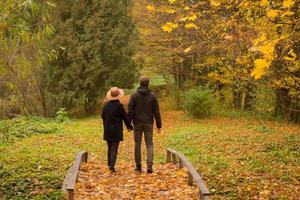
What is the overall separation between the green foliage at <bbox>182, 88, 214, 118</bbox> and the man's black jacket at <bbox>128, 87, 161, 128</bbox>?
1486cm

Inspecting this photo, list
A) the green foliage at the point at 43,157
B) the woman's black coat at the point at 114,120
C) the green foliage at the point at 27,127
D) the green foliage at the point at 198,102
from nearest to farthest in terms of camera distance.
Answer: the green foliage at the point at 43,157, the woman's black coat at the point at 114,120, the green foliage at the point at 27,127, the green foliage at the point at 198,102

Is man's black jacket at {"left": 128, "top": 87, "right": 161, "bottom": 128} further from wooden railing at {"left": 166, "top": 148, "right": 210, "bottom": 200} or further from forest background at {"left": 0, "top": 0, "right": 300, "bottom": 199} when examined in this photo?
forest background at {"left": 0, "top": 0, "right": 300, "bottom": 199}

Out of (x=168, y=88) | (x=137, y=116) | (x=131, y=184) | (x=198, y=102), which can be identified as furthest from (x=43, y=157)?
(x=168, y=88)

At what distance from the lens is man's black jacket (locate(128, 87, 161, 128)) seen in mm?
11742

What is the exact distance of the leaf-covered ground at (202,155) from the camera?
395 inches

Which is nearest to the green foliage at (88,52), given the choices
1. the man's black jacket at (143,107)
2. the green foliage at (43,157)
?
the green foliage at (43,157)

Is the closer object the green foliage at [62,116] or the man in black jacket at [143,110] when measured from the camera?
the man in black jacket at [143,110]

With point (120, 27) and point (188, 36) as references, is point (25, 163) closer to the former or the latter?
point (188, 36)

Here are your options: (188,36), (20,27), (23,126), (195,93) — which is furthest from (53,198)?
(195,93)

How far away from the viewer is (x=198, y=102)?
2666 centimetres

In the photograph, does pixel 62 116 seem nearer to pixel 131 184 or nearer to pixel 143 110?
pixel 143 110

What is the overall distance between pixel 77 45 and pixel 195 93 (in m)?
7.26

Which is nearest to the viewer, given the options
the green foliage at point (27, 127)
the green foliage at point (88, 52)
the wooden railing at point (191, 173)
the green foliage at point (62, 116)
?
the wooden railing at point (191, 173)

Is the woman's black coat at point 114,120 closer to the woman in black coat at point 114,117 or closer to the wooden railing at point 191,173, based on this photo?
the woman in black coat at point 114,117
